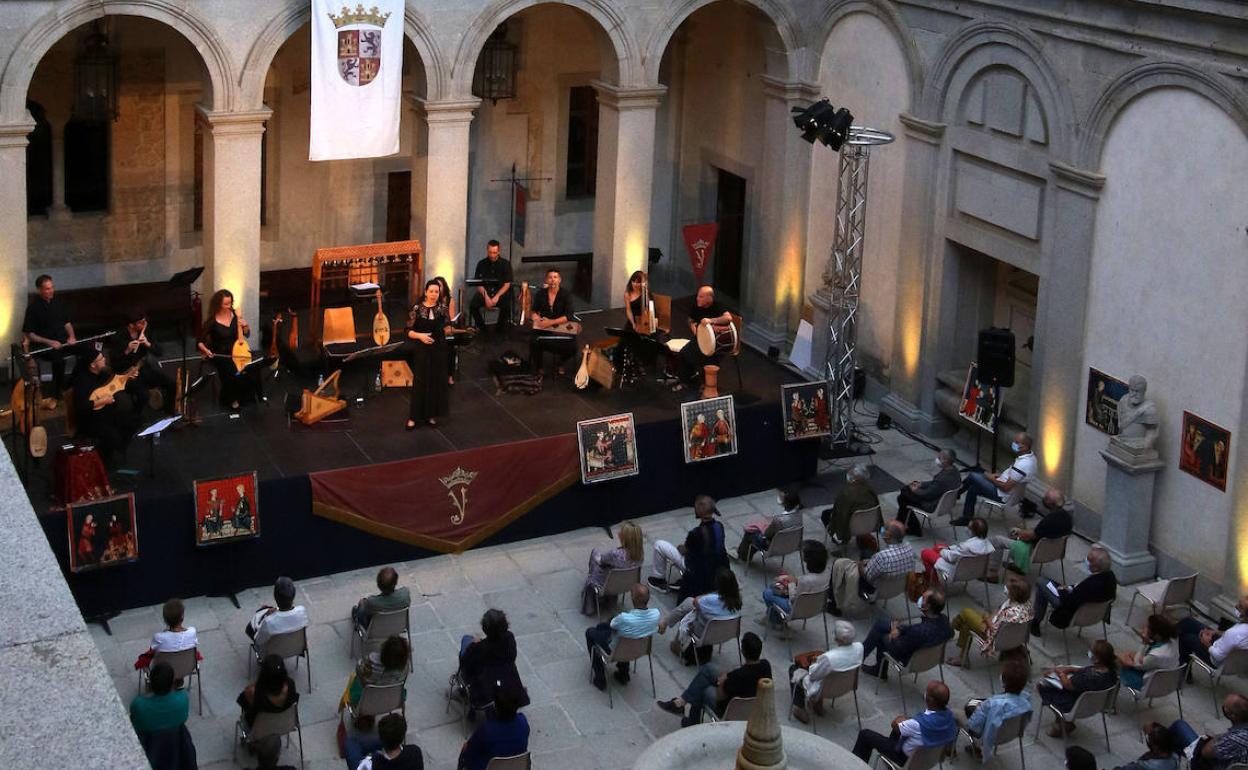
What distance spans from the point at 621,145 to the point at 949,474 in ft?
23.7

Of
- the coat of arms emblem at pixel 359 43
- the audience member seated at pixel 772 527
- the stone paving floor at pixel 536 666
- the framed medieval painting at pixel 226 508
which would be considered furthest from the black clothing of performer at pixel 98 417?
the audience member seated at pixel 772 527

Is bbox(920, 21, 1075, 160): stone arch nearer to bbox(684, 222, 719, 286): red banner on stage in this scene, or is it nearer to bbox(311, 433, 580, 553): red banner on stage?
bbox(684, 222, 719, 286): red banner on stage

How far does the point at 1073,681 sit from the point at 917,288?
806 centimetres

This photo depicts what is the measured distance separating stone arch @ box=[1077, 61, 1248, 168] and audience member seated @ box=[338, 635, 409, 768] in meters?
9.22

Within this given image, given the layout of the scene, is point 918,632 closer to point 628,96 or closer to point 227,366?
point 227,366

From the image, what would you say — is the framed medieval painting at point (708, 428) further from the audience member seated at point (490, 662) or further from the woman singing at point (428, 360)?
the audience member seated at point (490, 662)

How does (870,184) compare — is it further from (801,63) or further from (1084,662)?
(1084,662)

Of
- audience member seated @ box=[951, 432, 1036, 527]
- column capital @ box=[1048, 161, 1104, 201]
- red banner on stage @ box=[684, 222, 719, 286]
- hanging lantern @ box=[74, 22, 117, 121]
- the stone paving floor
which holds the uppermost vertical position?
hanging lantern @ box=[74, 22, 117, 121]

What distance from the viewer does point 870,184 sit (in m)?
22.5

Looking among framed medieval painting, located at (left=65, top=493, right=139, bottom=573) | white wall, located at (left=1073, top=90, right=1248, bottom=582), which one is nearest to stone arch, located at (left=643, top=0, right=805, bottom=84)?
white wall, located at (left=1073, top=90, right=1248, bottom=582)

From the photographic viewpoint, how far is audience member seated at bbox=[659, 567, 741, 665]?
1506 cm

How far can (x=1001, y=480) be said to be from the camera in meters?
18.8

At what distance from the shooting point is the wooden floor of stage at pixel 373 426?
59.3ft

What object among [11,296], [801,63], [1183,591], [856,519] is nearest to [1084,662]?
[1183,591]
